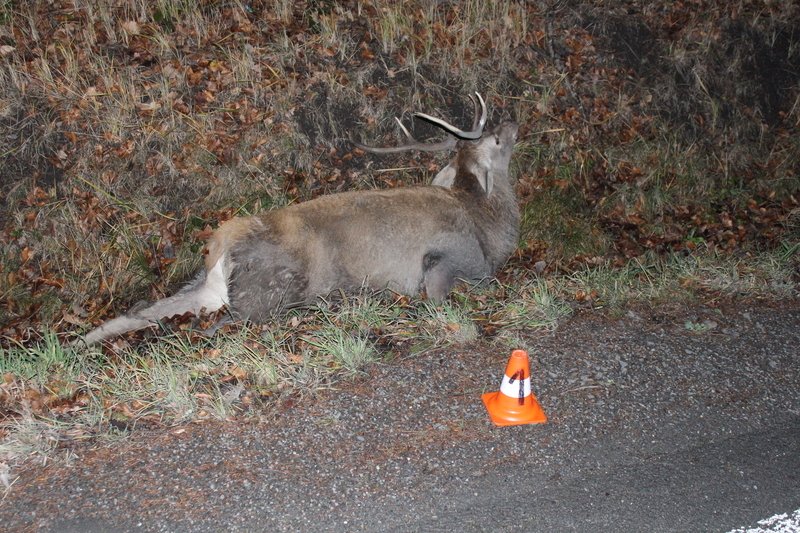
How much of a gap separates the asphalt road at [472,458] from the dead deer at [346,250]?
1.49 metres

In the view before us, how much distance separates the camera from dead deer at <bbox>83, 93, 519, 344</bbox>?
596cm

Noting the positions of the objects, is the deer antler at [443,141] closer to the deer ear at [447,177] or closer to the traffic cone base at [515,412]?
the deer ear at [447,177]

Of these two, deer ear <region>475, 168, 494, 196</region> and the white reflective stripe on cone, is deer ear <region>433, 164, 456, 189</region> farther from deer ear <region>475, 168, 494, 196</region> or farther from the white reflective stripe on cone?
the white reflective stripe on cone

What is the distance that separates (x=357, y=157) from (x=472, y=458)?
4804mm

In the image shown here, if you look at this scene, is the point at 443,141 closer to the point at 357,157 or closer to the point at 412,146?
the point at 412,146

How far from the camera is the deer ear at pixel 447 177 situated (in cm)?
767

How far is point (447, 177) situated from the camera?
7.71 m

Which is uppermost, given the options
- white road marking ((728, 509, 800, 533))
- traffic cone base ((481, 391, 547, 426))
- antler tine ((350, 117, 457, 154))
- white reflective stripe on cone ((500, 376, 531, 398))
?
antler tine ((350, 117, 457, 154))

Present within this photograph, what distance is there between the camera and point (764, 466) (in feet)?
12.7

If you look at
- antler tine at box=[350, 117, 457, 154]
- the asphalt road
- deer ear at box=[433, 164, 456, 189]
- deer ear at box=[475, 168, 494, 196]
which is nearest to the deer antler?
antler tine at box=[350, 117, 457, 154]

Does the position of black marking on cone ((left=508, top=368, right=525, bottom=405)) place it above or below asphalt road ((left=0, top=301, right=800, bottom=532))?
above

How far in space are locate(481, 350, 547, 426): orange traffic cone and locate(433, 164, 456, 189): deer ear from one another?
3642mm

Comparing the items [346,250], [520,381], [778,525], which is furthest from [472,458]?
[346,250]

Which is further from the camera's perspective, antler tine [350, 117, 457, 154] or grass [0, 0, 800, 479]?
antler tine [350, 117, 457, 154]
